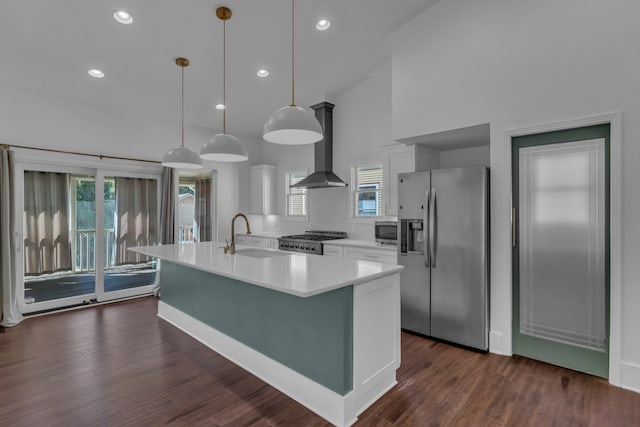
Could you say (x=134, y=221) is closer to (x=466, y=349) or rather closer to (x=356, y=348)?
(x=356, y=348)

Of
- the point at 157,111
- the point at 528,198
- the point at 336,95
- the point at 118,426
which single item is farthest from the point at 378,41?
the point at 118,426

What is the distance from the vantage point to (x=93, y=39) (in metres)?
3.28

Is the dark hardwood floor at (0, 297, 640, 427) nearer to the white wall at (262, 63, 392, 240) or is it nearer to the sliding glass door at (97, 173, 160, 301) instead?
the sliding glass door at (97, 173, 160, 301)

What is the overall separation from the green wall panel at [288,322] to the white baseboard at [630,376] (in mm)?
2168

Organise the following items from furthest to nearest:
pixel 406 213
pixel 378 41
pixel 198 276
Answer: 1. pixel 378 41
2. pixel 406 213
3. pixel 198 276

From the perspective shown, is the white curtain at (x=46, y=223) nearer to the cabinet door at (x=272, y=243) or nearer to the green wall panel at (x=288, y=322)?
the green wall panel at (x=288, y=322)

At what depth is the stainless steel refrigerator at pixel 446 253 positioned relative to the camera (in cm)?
312

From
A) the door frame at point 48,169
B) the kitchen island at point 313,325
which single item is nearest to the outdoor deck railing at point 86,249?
the door frame at point 48,169

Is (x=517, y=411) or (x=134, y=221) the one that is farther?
(x=134, y=221)

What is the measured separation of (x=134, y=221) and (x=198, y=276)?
98.8 inches

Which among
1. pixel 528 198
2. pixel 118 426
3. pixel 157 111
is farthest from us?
pixel 157 111

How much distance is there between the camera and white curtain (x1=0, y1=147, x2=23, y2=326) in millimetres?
3857

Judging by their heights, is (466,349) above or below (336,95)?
below

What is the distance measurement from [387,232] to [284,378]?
2448mm
